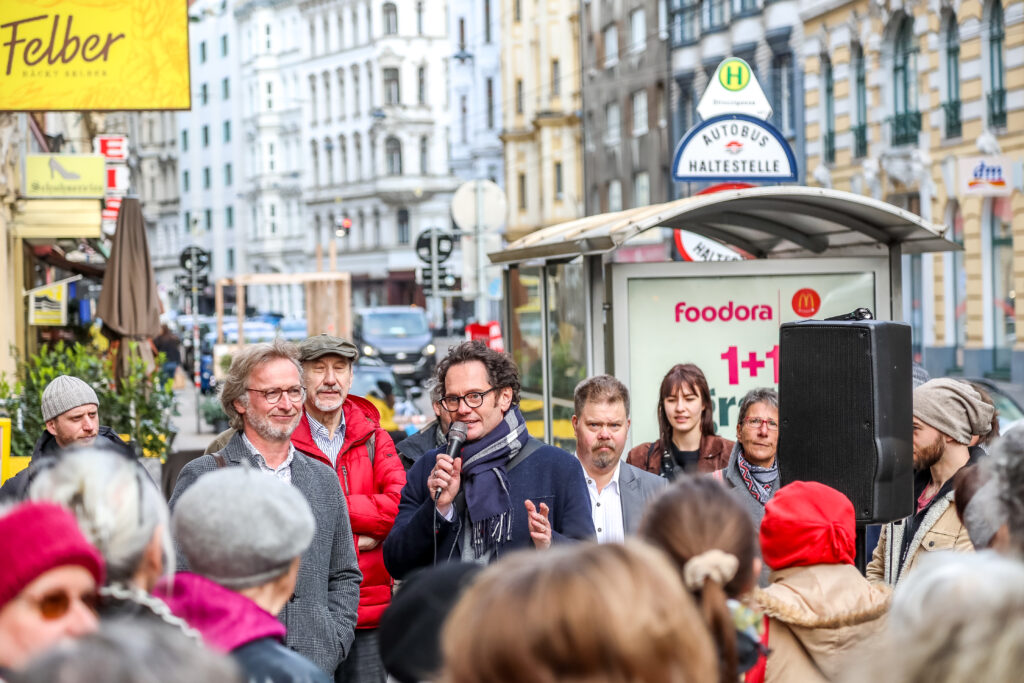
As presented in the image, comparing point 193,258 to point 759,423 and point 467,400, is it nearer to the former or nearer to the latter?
point 759,423

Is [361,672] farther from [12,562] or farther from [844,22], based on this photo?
[844,22]

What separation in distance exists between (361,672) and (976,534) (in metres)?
2.73

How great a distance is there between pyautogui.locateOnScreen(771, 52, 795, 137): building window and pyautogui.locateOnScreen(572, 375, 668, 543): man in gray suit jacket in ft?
95.6

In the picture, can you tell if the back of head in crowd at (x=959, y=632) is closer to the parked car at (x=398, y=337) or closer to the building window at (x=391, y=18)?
the parked car at (x=398, y=337)

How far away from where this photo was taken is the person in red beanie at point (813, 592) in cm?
382

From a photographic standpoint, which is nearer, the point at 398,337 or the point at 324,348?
the point at 324,348

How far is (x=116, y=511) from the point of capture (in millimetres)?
2918

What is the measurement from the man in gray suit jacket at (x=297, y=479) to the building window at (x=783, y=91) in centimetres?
2986

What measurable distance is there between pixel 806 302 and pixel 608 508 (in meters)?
3.87

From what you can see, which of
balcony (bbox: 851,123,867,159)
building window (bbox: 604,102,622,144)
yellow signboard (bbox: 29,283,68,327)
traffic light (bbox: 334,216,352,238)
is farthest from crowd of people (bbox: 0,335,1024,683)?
traffic light (bbox: 334,216,352,238)

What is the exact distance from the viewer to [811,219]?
30.9 feet

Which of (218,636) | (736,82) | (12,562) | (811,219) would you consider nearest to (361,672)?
(218,636)

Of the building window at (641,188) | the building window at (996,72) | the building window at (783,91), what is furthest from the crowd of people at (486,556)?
the building window at (641,188)

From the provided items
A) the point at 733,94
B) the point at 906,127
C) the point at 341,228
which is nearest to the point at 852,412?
the point at 733,94
